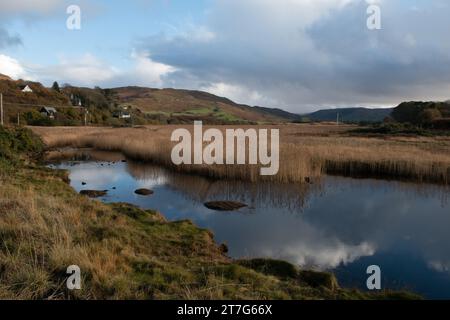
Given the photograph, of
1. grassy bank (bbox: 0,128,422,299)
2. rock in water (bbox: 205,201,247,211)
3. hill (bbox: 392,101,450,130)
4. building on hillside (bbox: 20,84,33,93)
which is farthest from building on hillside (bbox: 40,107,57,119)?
hill (bbox: 392,101,450,130)

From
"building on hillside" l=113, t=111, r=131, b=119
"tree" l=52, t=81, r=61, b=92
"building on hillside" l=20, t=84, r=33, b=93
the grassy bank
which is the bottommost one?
the grassy bank

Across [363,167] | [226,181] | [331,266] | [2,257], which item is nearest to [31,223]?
[2,257]

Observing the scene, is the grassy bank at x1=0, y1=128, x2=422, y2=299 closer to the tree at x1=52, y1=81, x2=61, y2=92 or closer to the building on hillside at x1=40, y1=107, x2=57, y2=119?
the building on hillside at x1=40, y1=107, x2=57, y2=119

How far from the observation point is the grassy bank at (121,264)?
5477mm

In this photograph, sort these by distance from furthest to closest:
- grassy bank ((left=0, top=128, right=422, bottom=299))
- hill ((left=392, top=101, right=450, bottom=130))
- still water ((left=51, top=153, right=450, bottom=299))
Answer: hill ((left=392, top=101, right=450, bottom=130)), still water ((left=51, top=153, right=450, bottom=299)), grassy bank ((left=0, top=128, right=422, bottom=299))

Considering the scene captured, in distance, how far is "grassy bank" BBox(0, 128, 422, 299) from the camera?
5.48 m

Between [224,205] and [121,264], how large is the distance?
8.57 m

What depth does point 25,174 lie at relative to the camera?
1578 centimetres

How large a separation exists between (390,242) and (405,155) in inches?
556

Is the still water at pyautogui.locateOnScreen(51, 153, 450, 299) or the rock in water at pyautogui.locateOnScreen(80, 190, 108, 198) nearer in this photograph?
the still water at pyautogui.locateOnScreen(51, 153, 450, 299)

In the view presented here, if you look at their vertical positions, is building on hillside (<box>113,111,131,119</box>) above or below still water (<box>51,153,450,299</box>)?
above

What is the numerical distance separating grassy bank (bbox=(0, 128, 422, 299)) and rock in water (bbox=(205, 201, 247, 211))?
445 centimetres

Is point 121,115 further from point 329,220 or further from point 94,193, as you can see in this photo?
point 329,220
